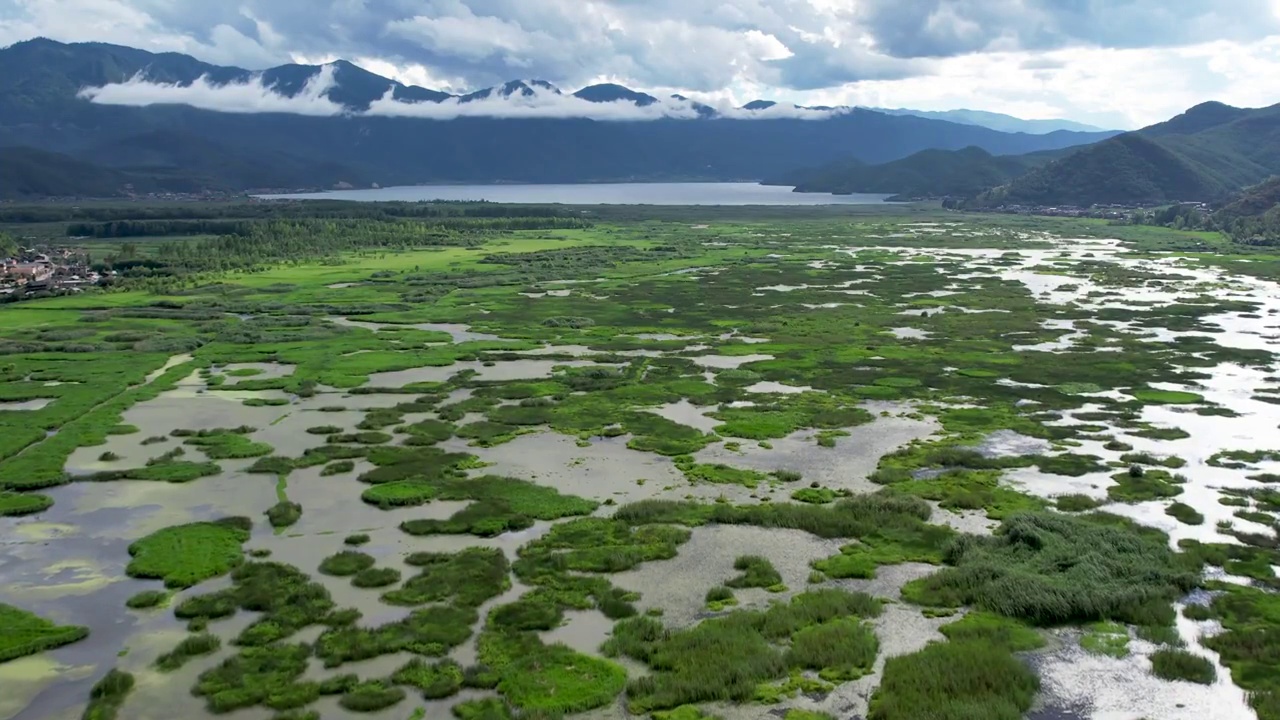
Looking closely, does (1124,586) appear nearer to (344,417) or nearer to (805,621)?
(805,621)

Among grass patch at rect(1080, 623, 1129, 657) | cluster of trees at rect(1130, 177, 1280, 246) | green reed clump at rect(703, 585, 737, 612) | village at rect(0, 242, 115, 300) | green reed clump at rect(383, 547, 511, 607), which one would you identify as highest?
cluster of trees at rect(1130, 177, 1280, 246)

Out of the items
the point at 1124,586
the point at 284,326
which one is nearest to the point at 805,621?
the point at 1124,586

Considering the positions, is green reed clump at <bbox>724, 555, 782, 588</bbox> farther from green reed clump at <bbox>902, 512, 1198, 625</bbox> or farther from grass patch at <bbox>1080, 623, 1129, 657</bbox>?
grass patch at <bbox>1080, 623, 1129, 657</bbox>

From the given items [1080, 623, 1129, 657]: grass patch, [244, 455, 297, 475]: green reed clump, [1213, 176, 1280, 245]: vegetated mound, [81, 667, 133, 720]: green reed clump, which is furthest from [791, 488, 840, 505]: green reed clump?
[1213, 176, 1280, 245]: vegetated mound

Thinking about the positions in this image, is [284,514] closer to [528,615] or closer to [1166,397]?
[528,615]

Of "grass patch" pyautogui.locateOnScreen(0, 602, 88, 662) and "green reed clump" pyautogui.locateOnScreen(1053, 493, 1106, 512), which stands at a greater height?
"green reed clump" pyautogui.locateOnScreen(1053, 493, 1106, 512)
